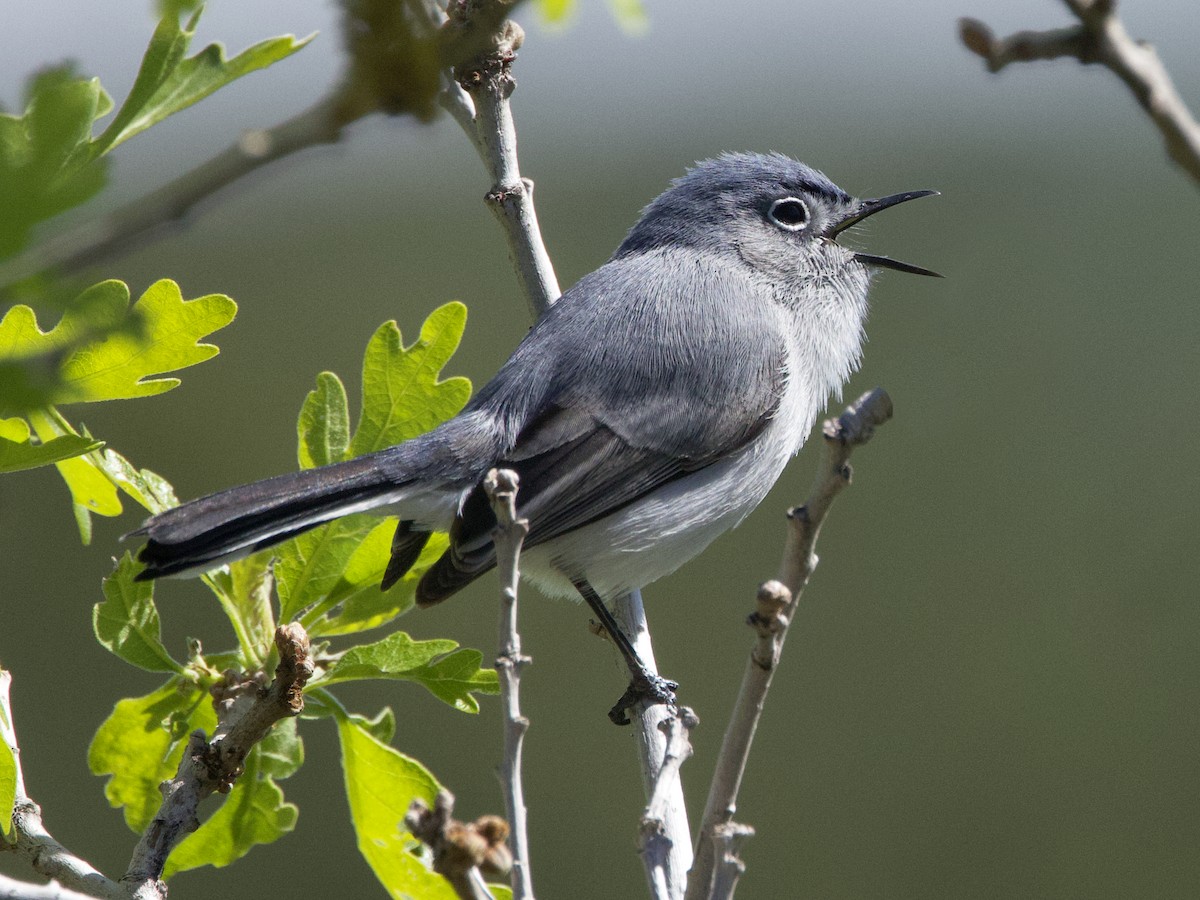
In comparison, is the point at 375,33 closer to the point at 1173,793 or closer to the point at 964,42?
the point at 964,42

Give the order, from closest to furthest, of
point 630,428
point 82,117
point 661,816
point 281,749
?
point 82,117 < point 661,816 < point 281,749 < point 630,428

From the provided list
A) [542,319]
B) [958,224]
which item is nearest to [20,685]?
[542,319]

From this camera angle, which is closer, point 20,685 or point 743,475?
point 743,475

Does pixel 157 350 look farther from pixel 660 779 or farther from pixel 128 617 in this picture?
pixel 660 779

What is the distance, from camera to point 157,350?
1653mm

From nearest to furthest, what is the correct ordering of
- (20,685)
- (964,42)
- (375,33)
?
(375,33)
(964,42)
(20,685)

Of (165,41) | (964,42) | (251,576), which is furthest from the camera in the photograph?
(251,576)

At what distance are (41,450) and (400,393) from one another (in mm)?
690

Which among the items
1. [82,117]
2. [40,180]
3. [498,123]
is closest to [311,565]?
[498,123]

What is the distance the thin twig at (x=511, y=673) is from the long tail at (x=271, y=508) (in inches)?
26.6

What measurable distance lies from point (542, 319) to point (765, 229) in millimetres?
742

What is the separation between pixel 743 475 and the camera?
8.91 feet

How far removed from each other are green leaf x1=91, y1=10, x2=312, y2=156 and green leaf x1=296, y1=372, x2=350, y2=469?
2.11ft

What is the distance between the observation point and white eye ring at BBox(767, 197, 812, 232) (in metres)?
3.14
